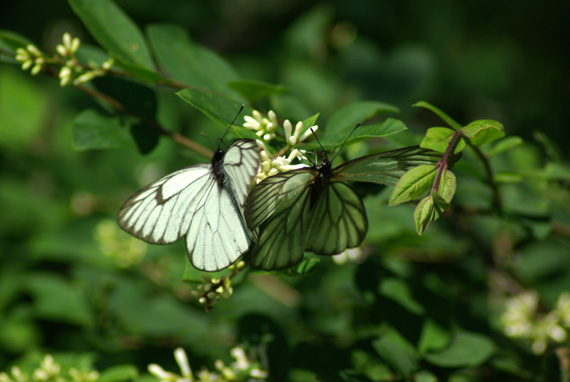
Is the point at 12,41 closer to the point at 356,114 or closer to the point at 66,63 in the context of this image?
the point at 66,63

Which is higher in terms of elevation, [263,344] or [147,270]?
[263,344]

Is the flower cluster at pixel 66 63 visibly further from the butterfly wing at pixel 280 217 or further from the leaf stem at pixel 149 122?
the butterfly wing at pixel 280 217

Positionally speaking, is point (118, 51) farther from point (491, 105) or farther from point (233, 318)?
point (491, 105)

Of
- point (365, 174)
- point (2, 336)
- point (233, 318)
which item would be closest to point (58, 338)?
point (2, 336)

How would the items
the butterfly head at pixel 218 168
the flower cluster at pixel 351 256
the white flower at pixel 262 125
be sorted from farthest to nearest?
the flower cluster at pixel 351 256 < the butterfly head at pixel 218 168 < the white flower at pixel 262 125

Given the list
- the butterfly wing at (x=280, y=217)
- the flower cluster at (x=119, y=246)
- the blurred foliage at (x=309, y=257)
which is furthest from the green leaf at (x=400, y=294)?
the flower cluster at (x=119, y=246)

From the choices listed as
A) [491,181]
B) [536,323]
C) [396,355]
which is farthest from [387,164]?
[536,323]
